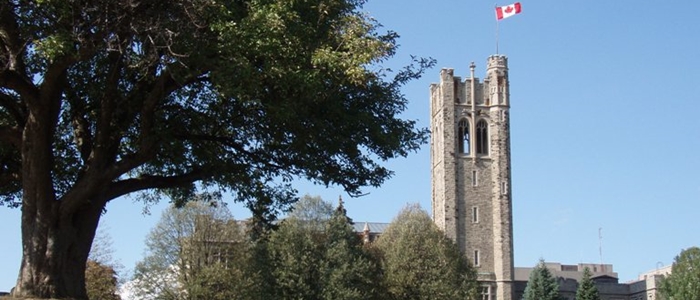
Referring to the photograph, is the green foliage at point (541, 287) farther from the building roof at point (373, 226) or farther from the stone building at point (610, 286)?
the building roof at point (373, 226)

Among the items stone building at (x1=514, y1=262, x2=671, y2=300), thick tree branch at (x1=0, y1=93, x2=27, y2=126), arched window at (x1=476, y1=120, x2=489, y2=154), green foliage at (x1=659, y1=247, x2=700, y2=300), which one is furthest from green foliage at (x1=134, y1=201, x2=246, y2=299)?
stone building at (x1=514, y1=262, x2=671, y2=300)

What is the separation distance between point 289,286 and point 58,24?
4145 centimetres

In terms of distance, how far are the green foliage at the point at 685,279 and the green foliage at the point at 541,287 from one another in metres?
17.6

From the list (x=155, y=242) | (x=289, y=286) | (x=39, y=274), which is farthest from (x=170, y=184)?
(x=155, y=242)

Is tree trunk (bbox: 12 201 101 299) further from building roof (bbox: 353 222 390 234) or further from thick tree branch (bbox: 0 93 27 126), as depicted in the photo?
building roof (bbox: 353 222 390 234)

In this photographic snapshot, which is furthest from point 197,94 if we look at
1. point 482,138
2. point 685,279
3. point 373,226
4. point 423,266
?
point 373,226

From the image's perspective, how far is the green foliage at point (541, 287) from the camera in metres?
86.8

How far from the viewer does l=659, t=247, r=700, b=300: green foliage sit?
65.4 m

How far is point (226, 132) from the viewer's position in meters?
18.5

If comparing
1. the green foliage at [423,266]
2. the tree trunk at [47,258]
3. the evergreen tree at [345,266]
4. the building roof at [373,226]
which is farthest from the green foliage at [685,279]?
the tree trunk at [47,258]

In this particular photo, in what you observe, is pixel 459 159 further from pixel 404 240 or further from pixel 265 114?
pixel 265 114

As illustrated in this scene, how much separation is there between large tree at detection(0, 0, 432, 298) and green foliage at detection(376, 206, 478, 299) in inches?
1686

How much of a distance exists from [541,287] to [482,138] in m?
17.9

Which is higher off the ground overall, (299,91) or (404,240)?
(404,240)
